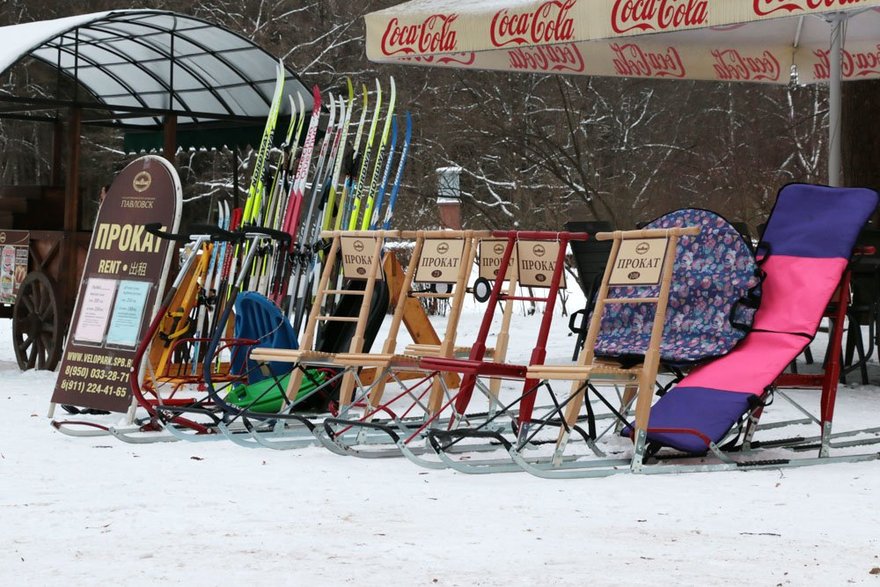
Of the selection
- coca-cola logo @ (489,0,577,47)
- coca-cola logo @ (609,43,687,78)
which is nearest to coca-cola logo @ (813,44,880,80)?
coca-cola logo @ (609,43,687,78)

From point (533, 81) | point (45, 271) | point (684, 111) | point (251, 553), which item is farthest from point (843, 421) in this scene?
point (684, 111)

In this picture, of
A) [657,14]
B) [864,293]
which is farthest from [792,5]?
[864,293]

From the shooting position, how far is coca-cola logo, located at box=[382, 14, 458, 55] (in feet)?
28.3

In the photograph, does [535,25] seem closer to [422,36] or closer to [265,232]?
[422,36]

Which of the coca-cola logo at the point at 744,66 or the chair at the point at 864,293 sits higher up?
the coca-cola logo at the point at 744,66

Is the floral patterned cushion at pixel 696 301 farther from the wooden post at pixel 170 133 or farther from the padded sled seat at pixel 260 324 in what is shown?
the wooden post at pixel 170 133

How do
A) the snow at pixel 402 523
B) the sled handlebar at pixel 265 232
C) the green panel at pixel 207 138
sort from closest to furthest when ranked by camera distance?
1. the snow at pixel 402 523
2. the sled handlebar at pixel 265 232
3. the green panel at pixel 207 138

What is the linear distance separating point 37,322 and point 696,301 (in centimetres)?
535

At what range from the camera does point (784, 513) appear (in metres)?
4.59

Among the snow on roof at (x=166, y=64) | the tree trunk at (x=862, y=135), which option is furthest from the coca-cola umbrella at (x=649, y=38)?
the snow on roof at (x=166, y=64)

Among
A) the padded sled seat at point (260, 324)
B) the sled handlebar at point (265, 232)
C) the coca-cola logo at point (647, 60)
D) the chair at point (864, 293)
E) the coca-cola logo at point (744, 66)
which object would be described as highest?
the coca-cola logo at point (744, 66)

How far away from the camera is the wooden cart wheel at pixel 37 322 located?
31.8 feet

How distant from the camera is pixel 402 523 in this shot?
4418mm

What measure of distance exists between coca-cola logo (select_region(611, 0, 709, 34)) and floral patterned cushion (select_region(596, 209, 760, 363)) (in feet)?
4.92
